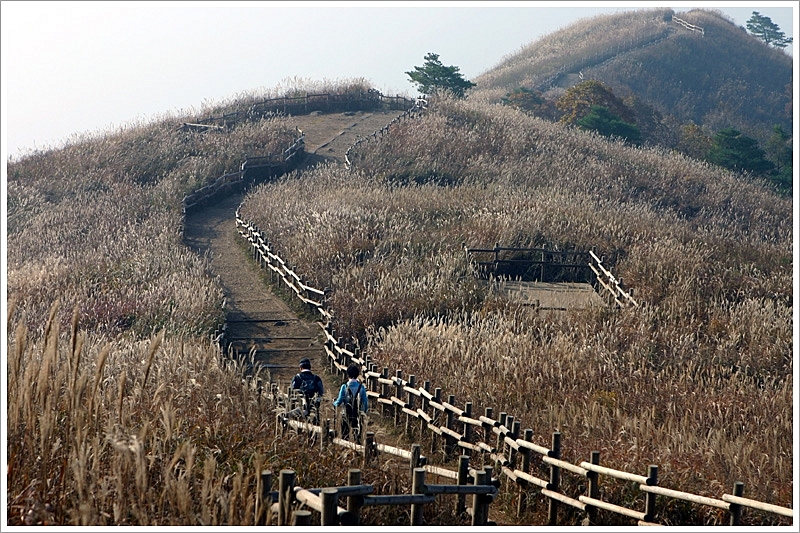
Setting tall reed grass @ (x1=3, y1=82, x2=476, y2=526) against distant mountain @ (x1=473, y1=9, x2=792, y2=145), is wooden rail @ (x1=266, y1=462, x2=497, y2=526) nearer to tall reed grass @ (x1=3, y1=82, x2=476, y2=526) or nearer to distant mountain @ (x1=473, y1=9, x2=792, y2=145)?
tall reed grass @ (x1=3, y1=82, x2=476, y2=526)

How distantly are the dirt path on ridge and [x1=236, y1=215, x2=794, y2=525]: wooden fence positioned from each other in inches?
52.2

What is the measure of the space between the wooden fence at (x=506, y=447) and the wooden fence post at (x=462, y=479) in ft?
1.52

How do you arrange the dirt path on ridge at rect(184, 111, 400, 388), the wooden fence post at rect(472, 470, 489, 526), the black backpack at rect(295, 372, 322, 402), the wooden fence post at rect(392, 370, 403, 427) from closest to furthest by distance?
the wooden fence post at rect(472, 470, 489, 526) → the black backpack at rect(295, 372, 322, 402) → the wooden fence post at rect(392, 370, 403, 427) → the dirt path on ridge at rect(184, 111, 400, 388)

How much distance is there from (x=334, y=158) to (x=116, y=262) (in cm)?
1469

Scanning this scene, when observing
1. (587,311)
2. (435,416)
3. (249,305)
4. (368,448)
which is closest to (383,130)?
(249,305)

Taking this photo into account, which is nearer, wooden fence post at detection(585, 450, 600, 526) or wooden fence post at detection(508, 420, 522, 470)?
wooden fence post at detection(585, 450, 600, 526)

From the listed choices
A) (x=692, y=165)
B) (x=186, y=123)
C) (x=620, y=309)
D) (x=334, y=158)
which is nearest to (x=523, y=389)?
(x=620, y=309)

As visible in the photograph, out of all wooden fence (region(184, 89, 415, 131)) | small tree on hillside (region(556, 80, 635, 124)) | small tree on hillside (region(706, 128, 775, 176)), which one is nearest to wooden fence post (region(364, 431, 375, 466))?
wooden fence (region(184, 89, 415, 131))

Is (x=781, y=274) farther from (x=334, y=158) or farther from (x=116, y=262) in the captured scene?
(x=334, y=158)

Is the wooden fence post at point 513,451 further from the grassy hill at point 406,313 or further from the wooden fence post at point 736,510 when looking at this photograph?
the wooden fence post at point 736,510

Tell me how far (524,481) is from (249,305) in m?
9.75

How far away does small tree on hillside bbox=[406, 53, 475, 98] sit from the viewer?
43.8m

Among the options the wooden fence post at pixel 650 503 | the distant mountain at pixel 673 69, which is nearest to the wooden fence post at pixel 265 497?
the wooden fence post at pixel 650 503

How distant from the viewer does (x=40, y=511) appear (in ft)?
14.2
